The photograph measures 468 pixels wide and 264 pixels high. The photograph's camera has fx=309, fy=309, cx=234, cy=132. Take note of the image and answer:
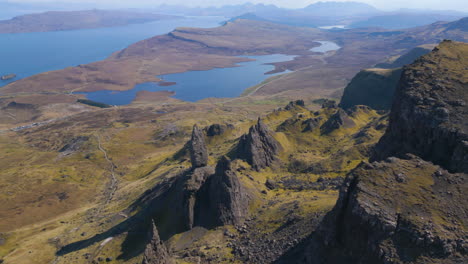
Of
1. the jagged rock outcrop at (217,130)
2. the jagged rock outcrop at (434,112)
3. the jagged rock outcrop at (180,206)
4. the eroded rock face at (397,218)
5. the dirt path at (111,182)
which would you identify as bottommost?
the dirt path at (111,182)

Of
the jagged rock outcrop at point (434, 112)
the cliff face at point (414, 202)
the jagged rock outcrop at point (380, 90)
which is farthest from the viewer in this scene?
the jagged rock outcrop at point (380, 90)

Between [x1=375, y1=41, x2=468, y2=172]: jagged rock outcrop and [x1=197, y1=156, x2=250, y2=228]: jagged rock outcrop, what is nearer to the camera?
[x1=375, y1=41, x2=468, y2=172]: jagged rock outcrop

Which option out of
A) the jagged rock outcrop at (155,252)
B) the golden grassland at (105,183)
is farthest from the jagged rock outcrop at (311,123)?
the jagged rock outcrop at (155,252)

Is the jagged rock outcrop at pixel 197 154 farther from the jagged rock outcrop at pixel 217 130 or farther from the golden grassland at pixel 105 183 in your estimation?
the jagged rock outcrop at pixel 217 130

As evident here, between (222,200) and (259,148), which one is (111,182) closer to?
(259,148)

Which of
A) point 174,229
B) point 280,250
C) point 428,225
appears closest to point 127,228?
point 174,229

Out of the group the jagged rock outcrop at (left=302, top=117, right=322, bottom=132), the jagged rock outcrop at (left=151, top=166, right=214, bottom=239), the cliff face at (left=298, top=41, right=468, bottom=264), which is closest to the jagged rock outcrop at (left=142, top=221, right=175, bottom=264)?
the jagged rock outcrop at (left=151, top=166, right=214, bottom=239)

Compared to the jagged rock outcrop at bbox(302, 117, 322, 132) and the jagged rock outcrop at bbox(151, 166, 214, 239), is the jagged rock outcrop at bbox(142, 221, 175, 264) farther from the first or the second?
the jagged rock outcrop at bbox(302, 117, 322, 132)
